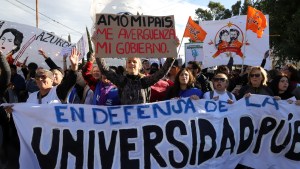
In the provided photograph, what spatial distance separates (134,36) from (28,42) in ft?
20.3

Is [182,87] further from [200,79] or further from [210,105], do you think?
[200,79]

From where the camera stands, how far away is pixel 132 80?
379 centimetres

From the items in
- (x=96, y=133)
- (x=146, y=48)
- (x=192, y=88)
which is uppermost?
(x=146, y=48)

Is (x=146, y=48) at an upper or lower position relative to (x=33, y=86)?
upper

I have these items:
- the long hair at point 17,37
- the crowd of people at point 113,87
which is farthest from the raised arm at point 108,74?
the long hair at point 17,37

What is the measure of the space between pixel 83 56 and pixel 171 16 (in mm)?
5809

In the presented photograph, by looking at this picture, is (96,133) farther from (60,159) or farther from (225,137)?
(225,137)

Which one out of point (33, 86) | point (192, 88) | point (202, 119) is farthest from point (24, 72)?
point (202, 119)

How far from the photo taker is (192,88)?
15.8 ft

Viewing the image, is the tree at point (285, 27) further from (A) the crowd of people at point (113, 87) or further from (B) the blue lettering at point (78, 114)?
(B) the blue lettering at point (78, 114)

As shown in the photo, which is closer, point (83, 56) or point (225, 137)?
point (225, 137)

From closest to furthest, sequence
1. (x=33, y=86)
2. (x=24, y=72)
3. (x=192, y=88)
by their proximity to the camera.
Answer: (x=192, y=88) → (x=33, y=86) → (x=24, y=72)

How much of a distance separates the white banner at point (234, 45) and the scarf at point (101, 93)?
197 inches

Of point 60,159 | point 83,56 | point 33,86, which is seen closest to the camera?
point 60,159
